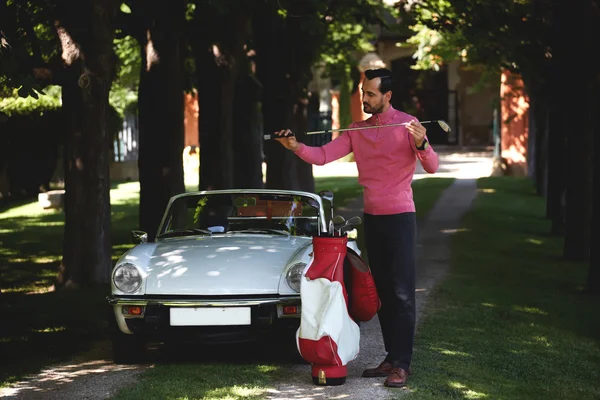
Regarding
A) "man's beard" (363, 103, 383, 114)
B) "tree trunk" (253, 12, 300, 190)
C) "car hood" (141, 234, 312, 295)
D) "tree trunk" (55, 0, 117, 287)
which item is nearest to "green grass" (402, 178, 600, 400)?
"car hood" (141, 234, 312, 295)

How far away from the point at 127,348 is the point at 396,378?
6.99ft

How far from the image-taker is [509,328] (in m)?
10.7

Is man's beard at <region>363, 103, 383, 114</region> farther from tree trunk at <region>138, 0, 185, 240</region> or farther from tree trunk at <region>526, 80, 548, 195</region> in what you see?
tree trunk at <region>526, 80, 548, 195</region>

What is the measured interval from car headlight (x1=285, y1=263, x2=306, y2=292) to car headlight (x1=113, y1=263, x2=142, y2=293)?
3.40ft

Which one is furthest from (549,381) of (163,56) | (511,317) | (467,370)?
(163,56)

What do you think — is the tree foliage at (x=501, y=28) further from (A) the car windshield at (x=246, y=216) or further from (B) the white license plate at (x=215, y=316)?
(B) the white license plate at (x=215, y=316)

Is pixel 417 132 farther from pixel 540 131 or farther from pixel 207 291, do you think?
pixel 540 131

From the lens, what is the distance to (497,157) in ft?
133

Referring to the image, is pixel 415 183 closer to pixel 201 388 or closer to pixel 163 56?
pixel 163 56

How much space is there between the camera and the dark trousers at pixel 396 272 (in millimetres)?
7477

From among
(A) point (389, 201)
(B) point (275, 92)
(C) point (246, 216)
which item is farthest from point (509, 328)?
(B) point (275, 92)

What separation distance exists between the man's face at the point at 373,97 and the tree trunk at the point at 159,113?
29.7 ft

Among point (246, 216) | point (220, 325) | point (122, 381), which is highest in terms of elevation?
point (246, 216)

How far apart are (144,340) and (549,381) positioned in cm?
282
